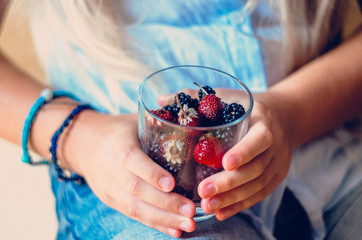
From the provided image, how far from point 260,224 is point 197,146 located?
31 centimetres

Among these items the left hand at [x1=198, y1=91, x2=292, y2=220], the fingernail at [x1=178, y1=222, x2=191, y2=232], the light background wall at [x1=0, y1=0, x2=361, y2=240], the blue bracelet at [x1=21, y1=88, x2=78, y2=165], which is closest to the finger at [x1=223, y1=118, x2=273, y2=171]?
the left hand at [x1=198, y1=91, x2=292, y2=220]

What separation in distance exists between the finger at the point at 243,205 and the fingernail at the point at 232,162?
0.34 feet

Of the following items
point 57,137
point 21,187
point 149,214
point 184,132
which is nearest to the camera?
point 184,132

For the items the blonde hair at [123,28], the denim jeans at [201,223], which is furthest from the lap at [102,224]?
the blonde hair at [123,28]

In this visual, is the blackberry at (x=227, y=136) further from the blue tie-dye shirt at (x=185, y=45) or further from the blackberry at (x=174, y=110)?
the blue tie-dye shirt at (x=185, y=45)

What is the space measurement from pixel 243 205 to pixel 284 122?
0.66ft

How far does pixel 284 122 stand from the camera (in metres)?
0.71

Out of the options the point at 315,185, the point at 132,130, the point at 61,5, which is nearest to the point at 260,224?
the point at 315,185

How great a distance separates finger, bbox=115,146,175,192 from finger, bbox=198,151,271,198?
46 mm

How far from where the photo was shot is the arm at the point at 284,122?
521 mm

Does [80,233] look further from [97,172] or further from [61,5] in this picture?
[61,5]

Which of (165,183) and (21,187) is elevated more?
(165,183)

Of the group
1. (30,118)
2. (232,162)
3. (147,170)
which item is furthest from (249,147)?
(30,118)

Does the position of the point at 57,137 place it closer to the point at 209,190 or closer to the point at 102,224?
the point at 102,224
